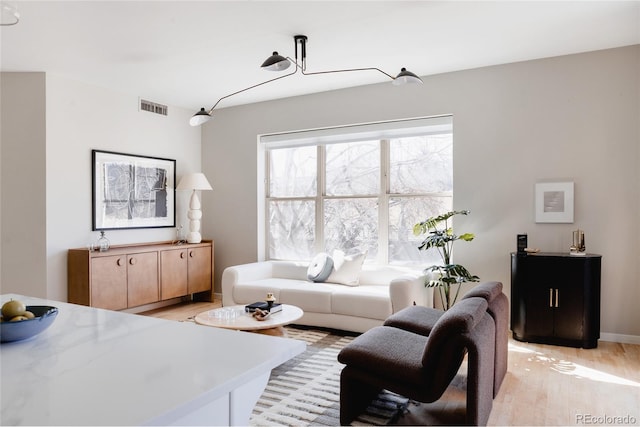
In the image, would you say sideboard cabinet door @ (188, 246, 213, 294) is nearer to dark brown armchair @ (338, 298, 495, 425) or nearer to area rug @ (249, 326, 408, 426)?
area rug @ (249, 326, 408, 426)

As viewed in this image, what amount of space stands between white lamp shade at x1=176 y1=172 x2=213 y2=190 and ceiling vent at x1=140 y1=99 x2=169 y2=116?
2.93ft

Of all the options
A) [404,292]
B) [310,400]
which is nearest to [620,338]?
[404,292]

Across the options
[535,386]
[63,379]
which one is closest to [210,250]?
[535,386]

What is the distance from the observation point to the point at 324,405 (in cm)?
263

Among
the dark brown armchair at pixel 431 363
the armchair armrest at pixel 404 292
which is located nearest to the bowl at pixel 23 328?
the dark brown armchair at pixel 431 363

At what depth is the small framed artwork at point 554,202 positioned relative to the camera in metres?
3.99

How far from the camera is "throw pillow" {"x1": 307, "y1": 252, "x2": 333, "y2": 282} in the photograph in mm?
4770

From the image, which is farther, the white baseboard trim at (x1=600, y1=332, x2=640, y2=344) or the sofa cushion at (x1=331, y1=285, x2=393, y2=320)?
the sofa cushion at (x1=331, y1=285, x2=393, y2=320)

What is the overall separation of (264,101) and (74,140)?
2307 mm

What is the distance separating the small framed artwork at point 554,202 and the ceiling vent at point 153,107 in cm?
456

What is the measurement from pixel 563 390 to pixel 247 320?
2.29 meters

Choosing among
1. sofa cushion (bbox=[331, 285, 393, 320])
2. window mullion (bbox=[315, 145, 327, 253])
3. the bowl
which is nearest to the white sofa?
sofa cushion (bbox=[331, 285, 393, 320])
